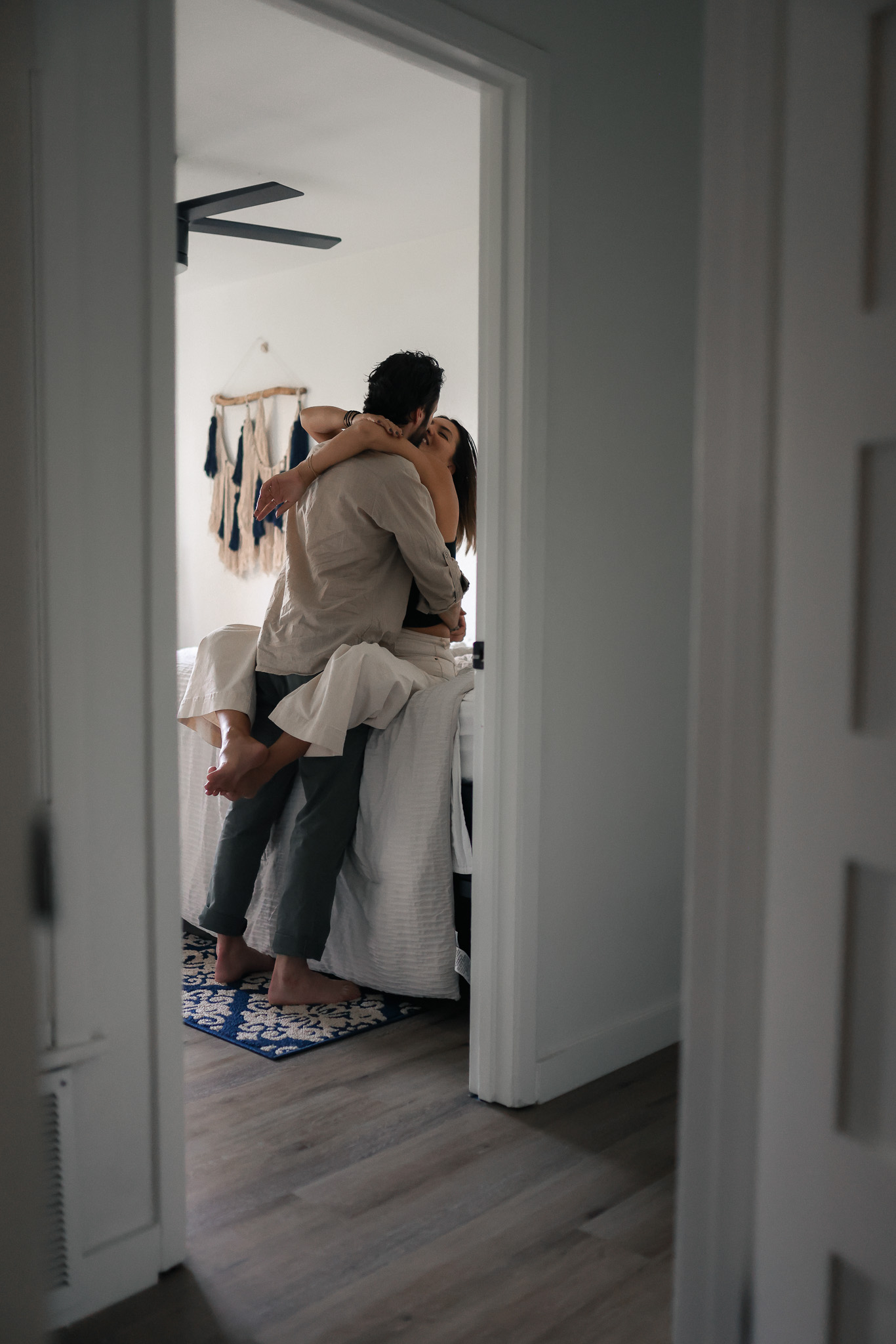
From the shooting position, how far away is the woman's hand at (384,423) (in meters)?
2.60

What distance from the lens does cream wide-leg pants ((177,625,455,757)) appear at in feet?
7.97

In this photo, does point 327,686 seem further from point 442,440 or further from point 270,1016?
point 442,440

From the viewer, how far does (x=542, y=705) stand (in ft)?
6.64

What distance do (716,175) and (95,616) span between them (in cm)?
90

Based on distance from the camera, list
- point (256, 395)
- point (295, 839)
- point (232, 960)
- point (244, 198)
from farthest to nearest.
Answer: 1. point (256, 395)
2. point (244, 198)
3. point (232, 960)
4. point (295, 839)

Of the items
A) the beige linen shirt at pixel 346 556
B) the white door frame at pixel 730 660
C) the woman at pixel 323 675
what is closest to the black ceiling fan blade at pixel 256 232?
the woman at pixel 323 675

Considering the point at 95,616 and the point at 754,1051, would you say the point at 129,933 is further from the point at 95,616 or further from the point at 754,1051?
the point at 754,1051

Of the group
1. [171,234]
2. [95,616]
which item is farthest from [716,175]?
[95,616]

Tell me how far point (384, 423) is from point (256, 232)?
188 cm

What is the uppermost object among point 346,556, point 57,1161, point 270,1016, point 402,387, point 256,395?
point 256,395

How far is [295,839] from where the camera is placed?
8.35 ft

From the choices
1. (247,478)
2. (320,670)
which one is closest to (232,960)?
(320,670)

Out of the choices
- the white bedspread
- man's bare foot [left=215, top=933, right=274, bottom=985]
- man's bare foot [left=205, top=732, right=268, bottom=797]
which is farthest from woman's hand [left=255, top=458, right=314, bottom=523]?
man's bare foot [left=215, top=933, right=274, bottom=985]

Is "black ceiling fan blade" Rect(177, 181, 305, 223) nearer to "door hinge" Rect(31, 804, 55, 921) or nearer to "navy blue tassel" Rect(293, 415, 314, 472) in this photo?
"navy blue tassel" Rect(293, 415, 314, 472)
